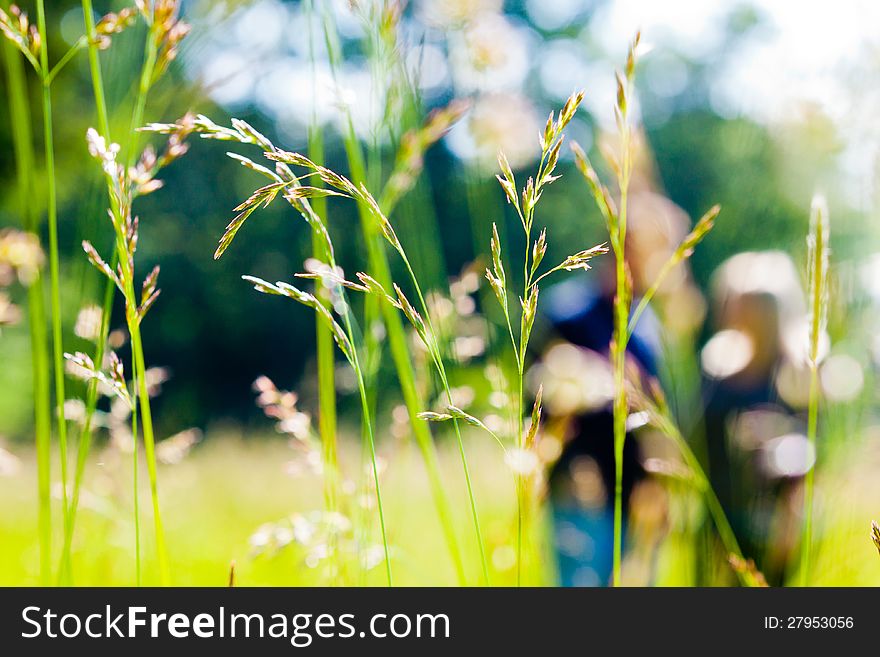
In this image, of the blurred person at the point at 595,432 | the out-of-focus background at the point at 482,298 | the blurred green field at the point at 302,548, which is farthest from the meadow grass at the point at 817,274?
the blurred person at the point at 595,432

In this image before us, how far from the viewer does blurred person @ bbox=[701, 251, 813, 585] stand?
135cm

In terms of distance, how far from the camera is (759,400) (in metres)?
1.73

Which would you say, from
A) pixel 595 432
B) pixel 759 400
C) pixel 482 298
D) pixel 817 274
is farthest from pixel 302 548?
pixel 759 400

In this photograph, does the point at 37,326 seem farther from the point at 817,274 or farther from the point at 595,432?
the point at 595,432

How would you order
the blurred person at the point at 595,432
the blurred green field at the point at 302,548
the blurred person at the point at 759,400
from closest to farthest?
the blurred green field at the point at 302,548
the blurred person at the point at 759,400
the blurred person at the point at 595,432

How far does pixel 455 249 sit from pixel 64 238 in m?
5.15

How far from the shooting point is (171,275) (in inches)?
394

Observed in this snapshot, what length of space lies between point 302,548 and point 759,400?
125cm

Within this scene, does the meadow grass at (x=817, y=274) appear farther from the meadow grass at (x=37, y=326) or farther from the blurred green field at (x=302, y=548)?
the meadow grass at (x=37, y=326)

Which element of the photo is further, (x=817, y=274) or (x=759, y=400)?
(x=759, y=400)

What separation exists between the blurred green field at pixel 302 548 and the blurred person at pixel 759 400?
159 mm

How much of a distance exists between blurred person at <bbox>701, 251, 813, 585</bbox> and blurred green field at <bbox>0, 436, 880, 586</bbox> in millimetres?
159

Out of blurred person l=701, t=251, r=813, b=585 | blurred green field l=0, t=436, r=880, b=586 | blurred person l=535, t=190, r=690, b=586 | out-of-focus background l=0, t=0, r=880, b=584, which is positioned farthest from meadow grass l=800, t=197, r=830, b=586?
blurred person l=535, t=190, r=690, b=586

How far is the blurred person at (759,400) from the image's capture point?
1353 mm
